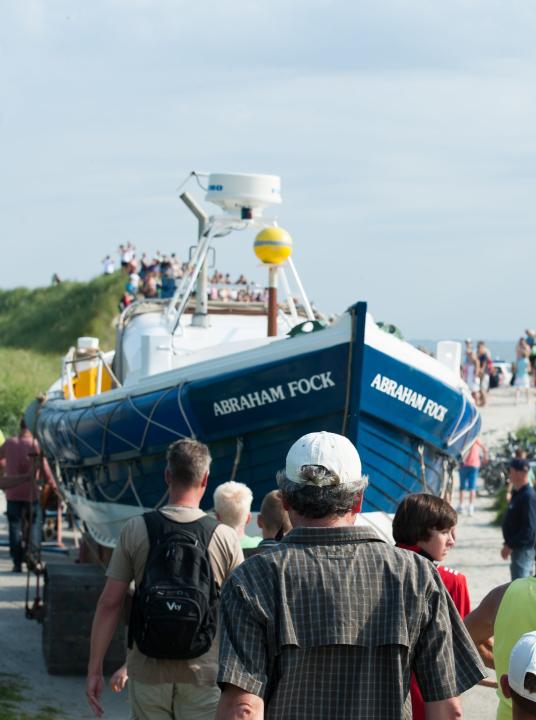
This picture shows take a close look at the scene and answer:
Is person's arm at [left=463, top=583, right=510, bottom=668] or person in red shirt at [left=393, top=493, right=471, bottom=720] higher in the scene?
person in red shirt at [left=393, top=493, right=471, bottom=720]

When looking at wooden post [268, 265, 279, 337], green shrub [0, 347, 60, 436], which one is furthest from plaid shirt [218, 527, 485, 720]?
green shrub [0, 347, 60, 436]

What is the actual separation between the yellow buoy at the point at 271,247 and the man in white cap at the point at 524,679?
8715 mm

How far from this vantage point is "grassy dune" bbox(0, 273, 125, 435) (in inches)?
1362

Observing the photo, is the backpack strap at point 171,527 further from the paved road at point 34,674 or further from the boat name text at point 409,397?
the boat name text at point 409,397

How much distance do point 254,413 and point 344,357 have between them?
77 cm

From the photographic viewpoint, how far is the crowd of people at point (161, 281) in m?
18.4

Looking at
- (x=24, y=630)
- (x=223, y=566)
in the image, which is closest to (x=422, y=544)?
(x=223, y=566)

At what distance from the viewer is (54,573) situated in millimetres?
8422

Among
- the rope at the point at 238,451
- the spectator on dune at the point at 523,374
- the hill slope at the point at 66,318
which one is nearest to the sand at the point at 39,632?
the rope at the point at 238,451

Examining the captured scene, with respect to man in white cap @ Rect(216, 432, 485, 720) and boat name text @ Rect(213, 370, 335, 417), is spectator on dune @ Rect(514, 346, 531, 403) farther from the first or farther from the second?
man in white cap @ Rect(216, 432, 485, 720)

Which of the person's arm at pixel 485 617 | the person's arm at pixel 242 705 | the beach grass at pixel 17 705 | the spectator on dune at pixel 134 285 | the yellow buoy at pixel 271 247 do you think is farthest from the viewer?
the spectator on dune at pixel 134 285

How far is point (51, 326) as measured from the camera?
144ft

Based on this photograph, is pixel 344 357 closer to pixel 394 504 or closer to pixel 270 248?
pixel 394 504

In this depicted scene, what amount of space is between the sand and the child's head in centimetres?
403
